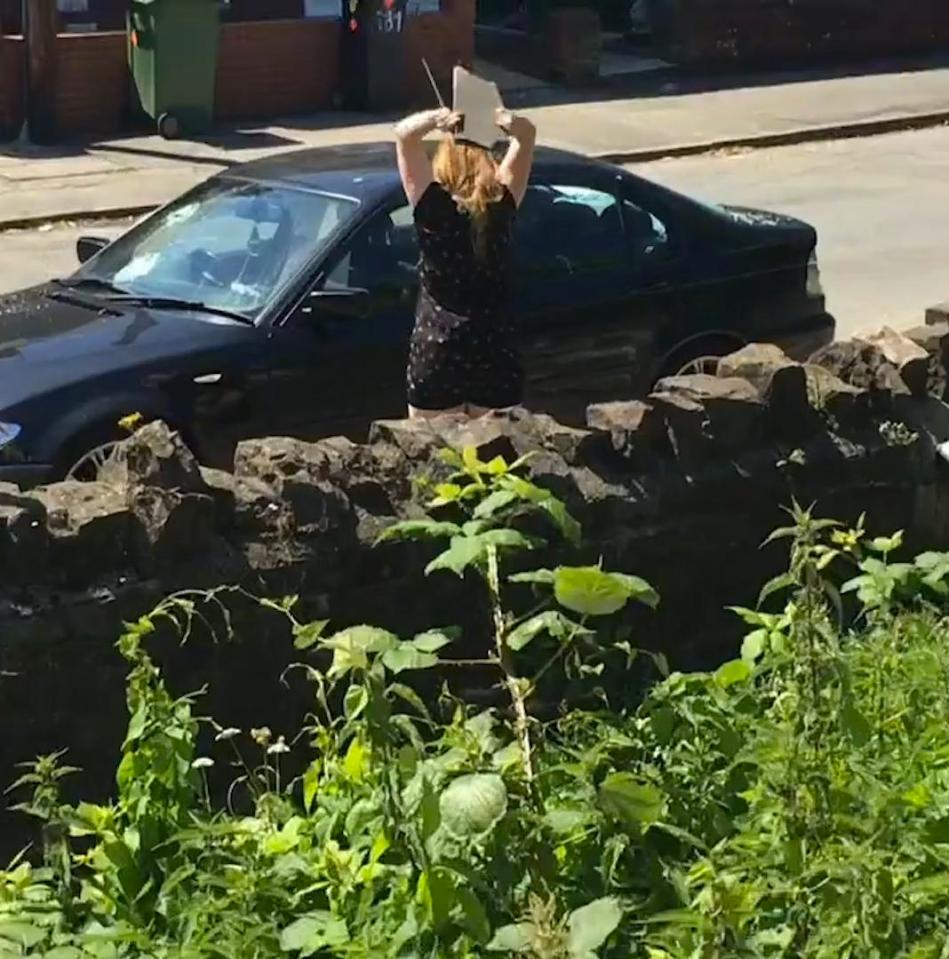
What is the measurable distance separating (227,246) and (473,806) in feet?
16.9

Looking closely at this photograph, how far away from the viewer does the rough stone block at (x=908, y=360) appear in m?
6.66

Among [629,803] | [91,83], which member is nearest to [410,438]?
[629,803]

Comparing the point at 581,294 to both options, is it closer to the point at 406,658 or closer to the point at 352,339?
the point at 352,339

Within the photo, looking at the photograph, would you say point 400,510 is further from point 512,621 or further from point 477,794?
point 477,794

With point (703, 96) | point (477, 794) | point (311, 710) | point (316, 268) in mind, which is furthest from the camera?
point (703, 96)

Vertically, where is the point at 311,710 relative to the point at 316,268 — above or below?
below

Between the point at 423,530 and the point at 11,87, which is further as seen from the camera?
the point at 11,87

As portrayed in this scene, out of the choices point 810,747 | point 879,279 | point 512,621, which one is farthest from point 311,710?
point 879,279

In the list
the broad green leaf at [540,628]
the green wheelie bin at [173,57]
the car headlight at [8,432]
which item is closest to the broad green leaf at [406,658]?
the broad green leaf at [540,628]

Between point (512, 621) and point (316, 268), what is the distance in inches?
163

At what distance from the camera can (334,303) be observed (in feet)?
26.6

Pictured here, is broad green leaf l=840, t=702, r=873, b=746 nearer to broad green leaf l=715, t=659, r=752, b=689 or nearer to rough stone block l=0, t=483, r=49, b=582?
broad green leaf l=715, t=659, r=752, b=689

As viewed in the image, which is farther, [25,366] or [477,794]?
[25,366]

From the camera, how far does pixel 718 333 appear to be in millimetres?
9203
